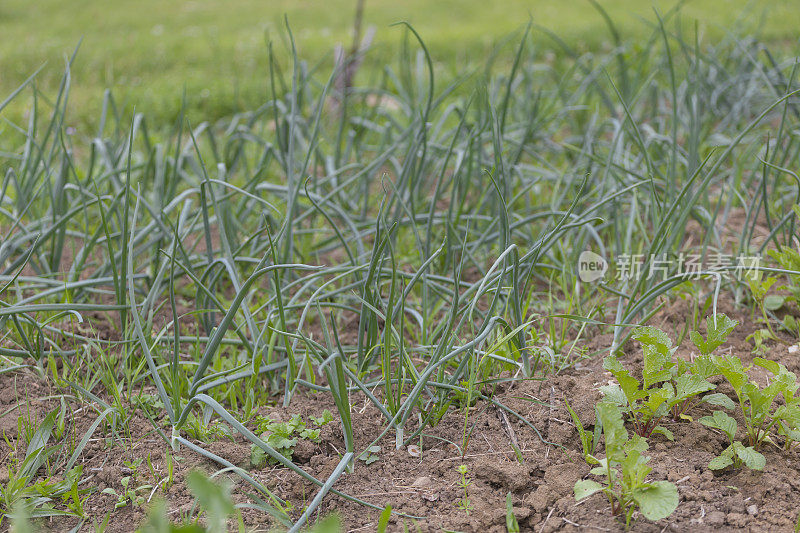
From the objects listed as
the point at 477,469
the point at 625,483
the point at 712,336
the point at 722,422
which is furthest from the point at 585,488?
the point at 712,336

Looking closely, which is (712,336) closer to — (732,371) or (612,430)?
(732,371)

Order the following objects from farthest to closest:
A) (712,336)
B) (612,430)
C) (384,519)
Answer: (712,336)
(612,430)
(384,519)

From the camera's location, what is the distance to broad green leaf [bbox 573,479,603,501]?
3.72 ft

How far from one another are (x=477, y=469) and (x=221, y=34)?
5.69 metres

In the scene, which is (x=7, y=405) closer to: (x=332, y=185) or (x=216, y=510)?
(x=216, y=510)

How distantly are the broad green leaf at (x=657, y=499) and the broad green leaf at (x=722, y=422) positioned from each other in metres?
0.23

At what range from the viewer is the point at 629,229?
1.89m

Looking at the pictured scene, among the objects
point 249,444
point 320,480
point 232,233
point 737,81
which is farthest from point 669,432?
point 737,81

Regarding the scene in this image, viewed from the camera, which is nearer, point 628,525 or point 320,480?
→ point 628,525

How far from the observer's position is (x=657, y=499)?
1093 millimetres

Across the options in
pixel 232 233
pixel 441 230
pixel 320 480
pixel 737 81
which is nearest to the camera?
pixel 320 480

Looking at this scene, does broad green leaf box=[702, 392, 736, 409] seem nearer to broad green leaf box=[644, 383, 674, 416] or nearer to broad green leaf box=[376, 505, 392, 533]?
broad green leaf box=[644, 383, 674, 416]

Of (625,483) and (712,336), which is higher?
(712,336)

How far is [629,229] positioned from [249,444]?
116cm
